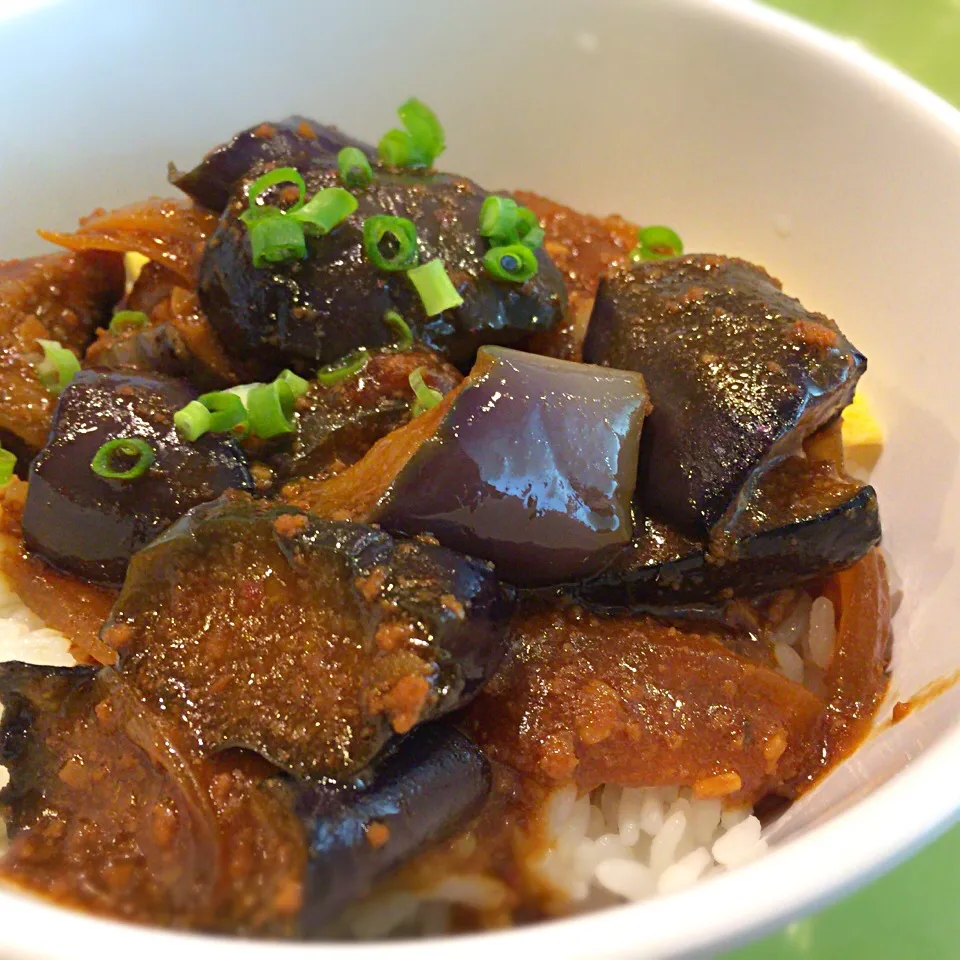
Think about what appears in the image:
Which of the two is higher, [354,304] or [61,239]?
[354,304]

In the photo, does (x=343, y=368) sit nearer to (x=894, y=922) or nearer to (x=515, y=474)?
(x=515, y=474)

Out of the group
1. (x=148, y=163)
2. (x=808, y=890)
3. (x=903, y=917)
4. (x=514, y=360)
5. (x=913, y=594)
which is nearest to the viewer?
(x=808, y=890)

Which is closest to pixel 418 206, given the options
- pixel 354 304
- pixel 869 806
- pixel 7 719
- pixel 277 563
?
pixel 354 304

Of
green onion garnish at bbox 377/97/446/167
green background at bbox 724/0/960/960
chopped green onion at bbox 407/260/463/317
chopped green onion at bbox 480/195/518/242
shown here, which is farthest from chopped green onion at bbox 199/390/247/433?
green background at bbox 724/0/960/960

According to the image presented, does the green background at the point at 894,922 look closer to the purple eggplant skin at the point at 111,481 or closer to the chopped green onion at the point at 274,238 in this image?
the purple eggplant skin at the point at 111,481

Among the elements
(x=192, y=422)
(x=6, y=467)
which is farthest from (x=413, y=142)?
(x=6, y=467)

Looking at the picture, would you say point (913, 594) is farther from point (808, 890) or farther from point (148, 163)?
point (148, 163)

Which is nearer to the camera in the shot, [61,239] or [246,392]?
[246,392]
